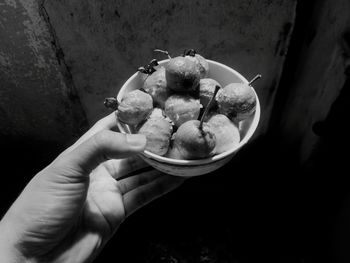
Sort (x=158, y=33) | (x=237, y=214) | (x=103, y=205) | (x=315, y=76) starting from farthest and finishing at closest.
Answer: (x=237, y=214), (x=315, y=76), (x=158, y=33), (x=103, y=205)

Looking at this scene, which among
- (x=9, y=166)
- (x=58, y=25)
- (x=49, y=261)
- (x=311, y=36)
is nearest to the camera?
(x=49, y=261)

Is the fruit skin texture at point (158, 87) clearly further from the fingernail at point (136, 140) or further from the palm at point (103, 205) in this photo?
the palm at point (103, 205)

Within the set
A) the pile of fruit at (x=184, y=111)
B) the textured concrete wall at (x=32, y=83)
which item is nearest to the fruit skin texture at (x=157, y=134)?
the pile of fruit at (x=184, y=111)

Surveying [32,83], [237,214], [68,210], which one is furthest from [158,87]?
[237,214]

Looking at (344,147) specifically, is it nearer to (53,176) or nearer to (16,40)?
(53,176)

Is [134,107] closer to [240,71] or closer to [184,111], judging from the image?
[184,111]

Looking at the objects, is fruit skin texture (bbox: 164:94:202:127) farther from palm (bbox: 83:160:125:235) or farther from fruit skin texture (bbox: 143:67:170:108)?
palm (bbox: 83:160:125:235)

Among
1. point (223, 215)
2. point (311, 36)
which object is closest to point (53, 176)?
point (223, 215)
